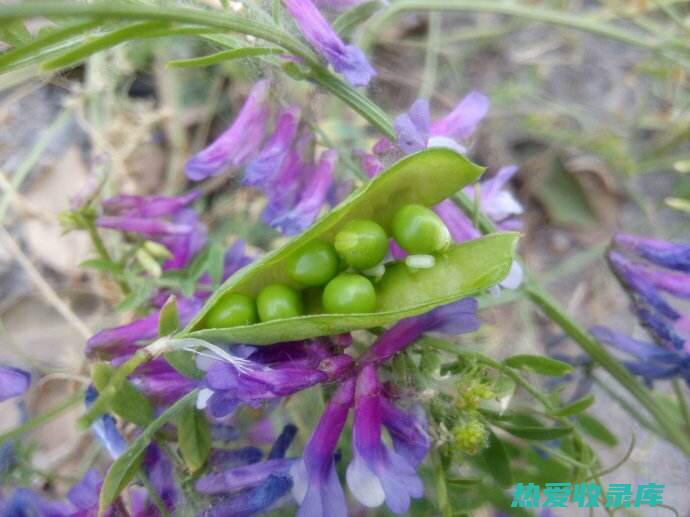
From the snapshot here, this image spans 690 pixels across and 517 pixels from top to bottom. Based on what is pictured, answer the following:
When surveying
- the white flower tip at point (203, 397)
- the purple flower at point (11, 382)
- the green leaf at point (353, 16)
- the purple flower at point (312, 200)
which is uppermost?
the green leaf at point (353, 16)

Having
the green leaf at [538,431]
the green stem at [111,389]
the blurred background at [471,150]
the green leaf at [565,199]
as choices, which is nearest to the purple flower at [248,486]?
the green stem at [111,389]

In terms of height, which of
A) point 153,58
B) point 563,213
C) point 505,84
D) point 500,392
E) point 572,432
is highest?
point 153,58

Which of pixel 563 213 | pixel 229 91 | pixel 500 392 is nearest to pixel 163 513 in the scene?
pixel 500 392

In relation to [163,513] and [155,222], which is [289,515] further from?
[155,222]

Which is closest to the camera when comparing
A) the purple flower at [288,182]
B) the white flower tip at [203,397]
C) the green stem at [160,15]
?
the green stem at [160,15]

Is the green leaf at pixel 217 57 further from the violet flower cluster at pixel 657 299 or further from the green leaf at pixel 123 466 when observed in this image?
the violet flower cluster at pixel 657 299
